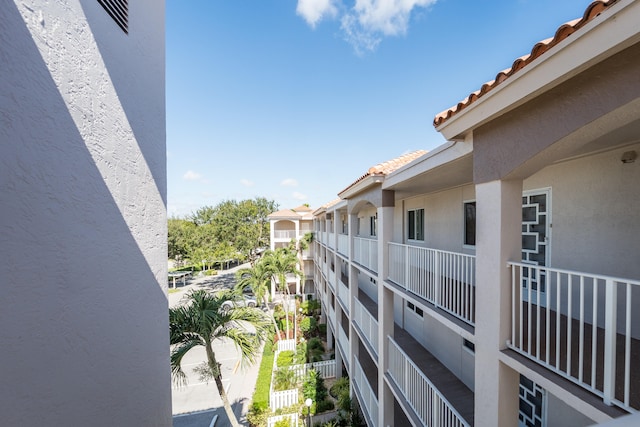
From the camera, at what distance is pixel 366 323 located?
9062mm

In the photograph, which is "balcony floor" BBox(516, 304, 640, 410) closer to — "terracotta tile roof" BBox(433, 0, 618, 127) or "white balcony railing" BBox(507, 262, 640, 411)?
"white balcony railing" BBox(507, 262, 640, 411)

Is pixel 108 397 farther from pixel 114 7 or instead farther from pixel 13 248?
pixel 114 7

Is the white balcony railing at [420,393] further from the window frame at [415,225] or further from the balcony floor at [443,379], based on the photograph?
the window frame at [415,225]

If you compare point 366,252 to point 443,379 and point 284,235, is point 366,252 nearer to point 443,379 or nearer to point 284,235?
point 443,379

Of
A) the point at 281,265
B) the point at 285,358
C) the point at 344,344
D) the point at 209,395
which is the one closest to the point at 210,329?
the point at 344,344

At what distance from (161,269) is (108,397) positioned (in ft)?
4.84

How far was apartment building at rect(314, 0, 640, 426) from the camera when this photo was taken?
229 cm

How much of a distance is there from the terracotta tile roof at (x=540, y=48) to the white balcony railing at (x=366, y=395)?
28.3 feet

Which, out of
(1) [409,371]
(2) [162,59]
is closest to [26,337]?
(2) [162,59]

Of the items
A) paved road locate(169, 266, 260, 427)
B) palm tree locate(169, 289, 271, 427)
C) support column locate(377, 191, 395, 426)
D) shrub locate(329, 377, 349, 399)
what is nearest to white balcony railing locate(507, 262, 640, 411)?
support column locate(377, 191, 395, 426)

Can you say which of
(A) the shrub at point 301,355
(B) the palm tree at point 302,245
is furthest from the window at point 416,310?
(B) the palm tree at point 302,245

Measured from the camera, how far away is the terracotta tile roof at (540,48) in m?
2.03

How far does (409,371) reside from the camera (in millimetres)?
6031

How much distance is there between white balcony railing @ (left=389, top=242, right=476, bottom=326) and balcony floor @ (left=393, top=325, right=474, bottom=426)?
2.30m
